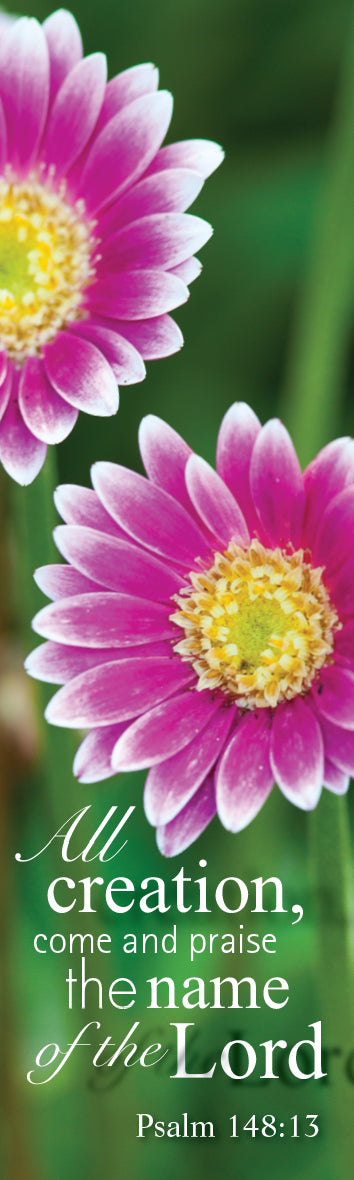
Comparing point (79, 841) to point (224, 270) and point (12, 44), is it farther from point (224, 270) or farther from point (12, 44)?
point (224, 270)

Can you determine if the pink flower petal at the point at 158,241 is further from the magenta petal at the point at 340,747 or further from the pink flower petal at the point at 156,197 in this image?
the magenta petal at the point at 340,747

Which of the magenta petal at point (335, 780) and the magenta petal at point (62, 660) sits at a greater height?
the magenta petal at point (62, 660)

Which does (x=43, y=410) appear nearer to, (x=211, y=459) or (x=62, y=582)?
(x=62, y=582)

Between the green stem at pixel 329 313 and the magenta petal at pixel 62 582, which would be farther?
the green stem at pixel 329 313

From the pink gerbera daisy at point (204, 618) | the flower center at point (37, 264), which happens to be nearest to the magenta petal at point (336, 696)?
the pink gerbera daisy at point (204, 618)

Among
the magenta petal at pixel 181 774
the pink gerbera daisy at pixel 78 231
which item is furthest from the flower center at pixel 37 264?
the magenta petal at pixel 181 774

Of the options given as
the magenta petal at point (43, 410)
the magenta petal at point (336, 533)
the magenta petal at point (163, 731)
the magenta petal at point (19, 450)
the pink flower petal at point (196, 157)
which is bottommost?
the magenta petal at point (163, 731)
